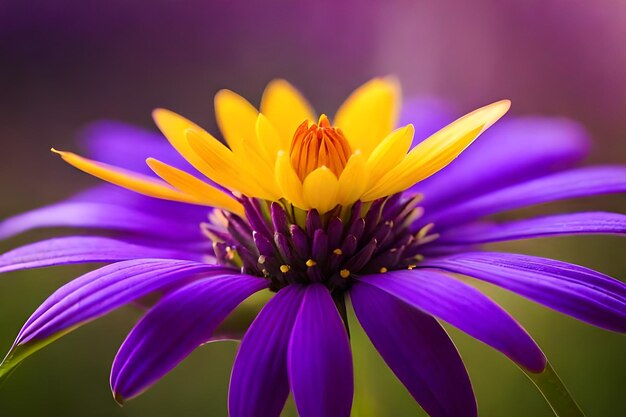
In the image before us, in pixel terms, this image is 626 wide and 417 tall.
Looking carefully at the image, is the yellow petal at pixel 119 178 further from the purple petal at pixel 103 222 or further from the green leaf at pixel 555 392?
the green leaf at pixel 555 392

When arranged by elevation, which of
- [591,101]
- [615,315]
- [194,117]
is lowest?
[615,315]

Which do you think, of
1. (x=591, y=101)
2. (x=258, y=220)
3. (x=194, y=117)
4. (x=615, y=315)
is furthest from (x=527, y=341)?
(x=194, y=117)

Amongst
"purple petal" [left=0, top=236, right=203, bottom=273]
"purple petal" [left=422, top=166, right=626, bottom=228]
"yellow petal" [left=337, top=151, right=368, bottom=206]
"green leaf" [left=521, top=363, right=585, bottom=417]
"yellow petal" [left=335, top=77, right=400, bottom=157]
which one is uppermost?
"yellow petal" [left=335, top=77, right=400, bottom=157]

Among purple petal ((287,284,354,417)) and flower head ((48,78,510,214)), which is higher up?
flower head ((48,78,510,214))

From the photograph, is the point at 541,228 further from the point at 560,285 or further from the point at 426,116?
the point at 426,116

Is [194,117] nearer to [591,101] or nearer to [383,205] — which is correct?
[591,101]

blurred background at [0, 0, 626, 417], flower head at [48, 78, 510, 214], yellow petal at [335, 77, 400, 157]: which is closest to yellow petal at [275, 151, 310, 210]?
flower head at [48, 78, 510, 214]

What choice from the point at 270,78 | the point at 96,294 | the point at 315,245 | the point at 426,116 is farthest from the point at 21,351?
the point at 270,78

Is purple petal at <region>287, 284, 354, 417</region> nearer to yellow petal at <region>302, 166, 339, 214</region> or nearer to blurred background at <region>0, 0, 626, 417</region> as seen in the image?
yellow petal at <region>302, 166, 339, 214</region>
